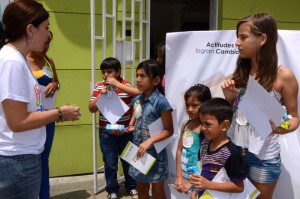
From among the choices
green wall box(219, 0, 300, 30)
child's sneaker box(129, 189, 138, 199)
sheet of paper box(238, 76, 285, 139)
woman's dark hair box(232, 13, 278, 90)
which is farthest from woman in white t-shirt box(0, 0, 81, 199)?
green wall box(219, 0, 300, 30)

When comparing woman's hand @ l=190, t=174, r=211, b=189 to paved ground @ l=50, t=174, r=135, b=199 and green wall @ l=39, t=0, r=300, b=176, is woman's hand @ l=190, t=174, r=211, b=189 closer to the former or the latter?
paved ground @ l=50, t=174, r=135, b=199

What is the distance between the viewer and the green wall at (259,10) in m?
4.34

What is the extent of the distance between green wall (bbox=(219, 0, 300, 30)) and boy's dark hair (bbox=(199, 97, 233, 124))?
8.87 ft

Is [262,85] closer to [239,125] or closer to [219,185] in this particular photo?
[239,125]

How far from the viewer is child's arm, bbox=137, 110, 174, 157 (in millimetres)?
2488

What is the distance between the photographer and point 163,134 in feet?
8.30

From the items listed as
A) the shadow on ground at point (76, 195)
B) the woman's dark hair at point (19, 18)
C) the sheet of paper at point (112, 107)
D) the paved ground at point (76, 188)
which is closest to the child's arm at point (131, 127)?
the sheet of paper at point (112, 107)

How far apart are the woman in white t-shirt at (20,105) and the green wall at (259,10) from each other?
10.3 ft

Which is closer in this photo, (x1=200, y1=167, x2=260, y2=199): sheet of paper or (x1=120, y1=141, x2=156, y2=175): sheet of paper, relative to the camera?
(x1=200, y1=167, x2=260, y2=199): sheet of paper

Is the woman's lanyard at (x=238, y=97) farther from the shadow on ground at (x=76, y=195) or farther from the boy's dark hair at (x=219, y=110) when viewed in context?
the shadow on ground at (x=76, y=195)

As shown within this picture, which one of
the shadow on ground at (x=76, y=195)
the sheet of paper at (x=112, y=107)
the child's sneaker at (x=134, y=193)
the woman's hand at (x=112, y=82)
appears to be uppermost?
the woman's hand at (x=112, y=82)

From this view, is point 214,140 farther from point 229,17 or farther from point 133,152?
point 229,17

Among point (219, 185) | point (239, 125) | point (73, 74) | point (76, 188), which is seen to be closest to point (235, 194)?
point (219, 185)

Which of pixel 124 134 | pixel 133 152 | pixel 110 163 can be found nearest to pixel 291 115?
pixel 133 152
